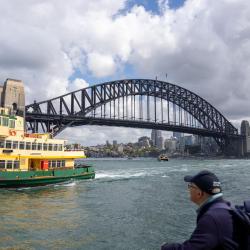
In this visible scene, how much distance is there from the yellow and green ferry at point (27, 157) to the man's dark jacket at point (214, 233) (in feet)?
109

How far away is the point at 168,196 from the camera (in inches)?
1203

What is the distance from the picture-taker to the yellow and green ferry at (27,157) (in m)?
36.3

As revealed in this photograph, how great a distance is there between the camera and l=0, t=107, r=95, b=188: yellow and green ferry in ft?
119

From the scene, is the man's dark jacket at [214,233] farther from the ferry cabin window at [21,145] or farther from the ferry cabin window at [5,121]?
the ferry cabin window at [21,145]

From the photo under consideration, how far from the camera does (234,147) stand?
16500 centimetres

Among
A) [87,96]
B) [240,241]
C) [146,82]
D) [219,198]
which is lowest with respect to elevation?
[240,241]

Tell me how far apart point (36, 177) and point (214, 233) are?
35.7 metres

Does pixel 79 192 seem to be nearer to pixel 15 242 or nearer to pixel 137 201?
pixel 137 201

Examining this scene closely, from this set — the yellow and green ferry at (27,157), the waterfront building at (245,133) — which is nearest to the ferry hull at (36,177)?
the yellow and green ferry at (27,157)

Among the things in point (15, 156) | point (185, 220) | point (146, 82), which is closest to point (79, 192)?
point (15, 156)

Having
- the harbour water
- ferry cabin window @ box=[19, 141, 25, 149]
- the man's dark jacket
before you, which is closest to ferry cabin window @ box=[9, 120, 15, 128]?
ferry cabin window @ box=[19, 141, 25, 149]

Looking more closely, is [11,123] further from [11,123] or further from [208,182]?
[208,182]

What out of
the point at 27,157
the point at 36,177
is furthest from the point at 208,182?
the point at 27,157

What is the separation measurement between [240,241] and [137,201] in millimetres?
24473
